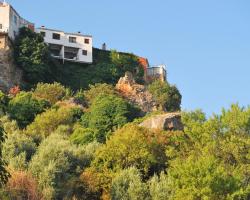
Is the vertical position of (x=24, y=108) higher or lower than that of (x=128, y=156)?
higher

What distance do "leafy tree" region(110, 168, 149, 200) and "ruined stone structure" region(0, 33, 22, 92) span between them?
104ft

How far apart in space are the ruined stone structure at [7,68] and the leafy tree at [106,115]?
12099 millimetres

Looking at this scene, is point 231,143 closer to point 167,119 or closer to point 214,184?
point 214,184

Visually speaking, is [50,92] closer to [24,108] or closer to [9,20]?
[24,108]

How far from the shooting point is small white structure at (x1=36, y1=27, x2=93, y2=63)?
83000 millimetres

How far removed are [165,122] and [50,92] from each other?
17.9 metres

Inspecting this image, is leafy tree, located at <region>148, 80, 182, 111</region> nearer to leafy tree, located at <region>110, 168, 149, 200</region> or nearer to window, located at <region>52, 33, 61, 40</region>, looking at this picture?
window, located at <region>52, 33, 61, 40</region>

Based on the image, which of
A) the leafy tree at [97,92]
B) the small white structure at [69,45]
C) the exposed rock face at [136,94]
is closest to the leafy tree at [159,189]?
the leafy tree at [97,92]

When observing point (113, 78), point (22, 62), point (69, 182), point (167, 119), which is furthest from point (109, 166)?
point (113, 78)

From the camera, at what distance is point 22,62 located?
2874 inches

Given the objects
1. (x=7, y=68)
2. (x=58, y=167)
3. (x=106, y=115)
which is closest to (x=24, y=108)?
(x=106, y=115)

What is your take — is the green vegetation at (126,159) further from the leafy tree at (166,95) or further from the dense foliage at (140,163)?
the leafy tree at (166,95)

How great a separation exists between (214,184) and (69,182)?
964 centimetres

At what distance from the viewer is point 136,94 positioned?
75.7 metres
